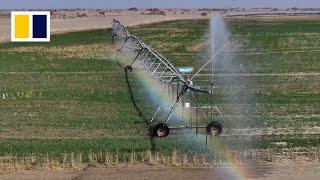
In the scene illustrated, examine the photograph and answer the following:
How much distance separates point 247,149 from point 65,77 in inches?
778

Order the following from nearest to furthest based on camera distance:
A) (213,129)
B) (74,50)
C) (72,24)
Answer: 1. (213,129)
2. (74,50)
3. (72,24)

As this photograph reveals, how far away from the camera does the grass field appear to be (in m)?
18.3

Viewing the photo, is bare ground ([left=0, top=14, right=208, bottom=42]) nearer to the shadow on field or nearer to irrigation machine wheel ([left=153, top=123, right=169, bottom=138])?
the shadow on field

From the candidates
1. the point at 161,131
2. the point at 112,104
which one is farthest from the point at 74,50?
the point at 161,131

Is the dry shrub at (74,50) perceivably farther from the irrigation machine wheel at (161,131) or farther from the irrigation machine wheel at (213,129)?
the irrigation machine wheel at (213,129)

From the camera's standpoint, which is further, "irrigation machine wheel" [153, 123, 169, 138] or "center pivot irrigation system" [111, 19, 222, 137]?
"irrigation machine wheel" [153, 123, 169, 138]

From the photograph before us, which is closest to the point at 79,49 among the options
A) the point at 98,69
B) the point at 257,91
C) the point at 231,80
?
the point at 98,69

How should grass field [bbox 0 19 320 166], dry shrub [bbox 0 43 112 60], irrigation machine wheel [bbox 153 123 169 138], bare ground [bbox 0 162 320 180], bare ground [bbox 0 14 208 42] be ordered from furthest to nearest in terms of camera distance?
bare ground [bbox 0 14 208 42] < dry shrub [bbox 0 43 112 60] < irrigation machine wheel [bbox 153 123 169 138] < grass field [bbox 0 19 320 166] < bare ground [bbox 0 162 320 180]

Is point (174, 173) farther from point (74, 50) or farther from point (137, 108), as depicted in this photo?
point (74, 50)

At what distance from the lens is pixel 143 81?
3278 centimetres

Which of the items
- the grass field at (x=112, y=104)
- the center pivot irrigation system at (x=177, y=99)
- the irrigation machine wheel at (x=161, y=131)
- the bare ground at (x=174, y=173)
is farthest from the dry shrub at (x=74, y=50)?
the bare ground at (x=174, y=173)

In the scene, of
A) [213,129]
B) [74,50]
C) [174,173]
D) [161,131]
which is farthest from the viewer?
[74,50]

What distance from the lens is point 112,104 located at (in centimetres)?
2573

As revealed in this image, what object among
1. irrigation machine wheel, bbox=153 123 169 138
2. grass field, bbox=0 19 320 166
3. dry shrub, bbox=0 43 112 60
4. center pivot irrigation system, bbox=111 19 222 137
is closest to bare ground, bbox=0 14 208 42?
dry shrub, bbox=0 43 112 60
